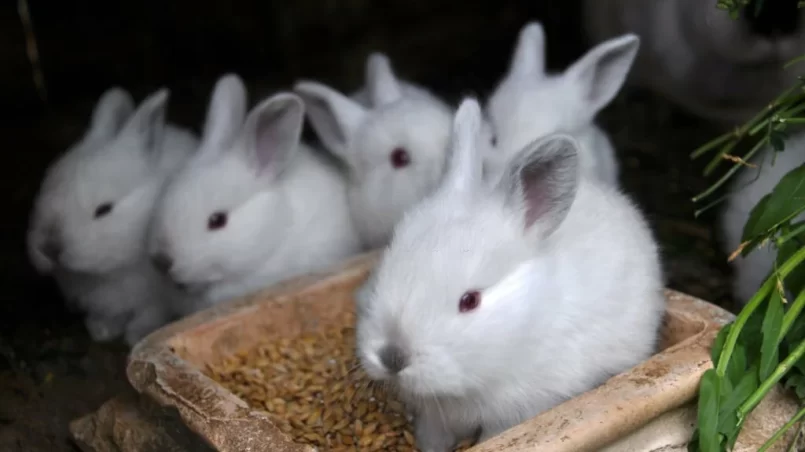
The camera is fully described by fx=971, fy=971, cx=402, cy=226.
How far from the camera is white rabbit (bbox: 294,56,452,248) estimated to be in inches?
126

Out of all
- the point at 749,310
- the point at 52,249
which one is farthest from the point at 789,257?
the point at 52,249

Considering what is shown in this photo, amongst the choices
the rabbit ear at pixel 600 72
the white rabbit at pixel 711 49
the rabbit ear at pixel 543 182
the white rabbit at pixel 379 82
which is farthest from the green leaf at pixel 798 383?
the white rabbit at pixel 379 82

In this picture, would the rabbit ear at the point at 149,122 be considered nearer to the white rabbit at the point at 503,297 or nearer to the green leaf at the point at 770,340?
the white rabbit at the point at 503,297

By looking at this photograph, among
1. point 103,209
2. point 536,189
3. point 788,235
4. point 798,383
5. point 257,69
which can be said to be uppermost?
point 536,189

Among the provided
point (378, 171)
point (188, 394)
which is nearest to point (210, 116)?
point (378, 171)

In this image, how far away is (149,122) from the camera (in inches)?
133

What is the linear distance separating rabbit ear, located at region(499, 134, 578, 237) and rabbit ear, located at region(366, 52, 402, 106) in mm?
1483

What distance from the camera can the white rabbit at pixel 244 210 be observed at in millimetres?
3043

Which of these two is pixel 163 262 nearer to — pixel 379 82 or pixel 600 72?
pixel 379 82

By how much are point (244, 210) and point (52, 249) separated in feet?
2.18

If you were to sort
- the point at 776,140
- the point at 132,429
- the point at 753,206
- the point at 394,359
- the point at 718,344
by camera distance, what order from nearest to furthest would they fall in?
the point at 394,359 < the point at 718,344 < the point at 776,140 < the point at 132,429 < the point at 753,206

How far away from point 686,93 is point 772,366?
6.84 feet

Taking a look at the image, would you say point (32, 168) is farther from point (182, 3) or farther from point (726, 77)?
point (726, 77)

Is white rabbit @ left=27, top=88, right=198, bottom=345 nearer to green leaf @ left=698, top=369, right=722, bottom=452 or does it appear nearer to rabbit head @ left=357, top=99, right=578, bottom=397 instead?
rabbit head @ left=357, top=99, right=578, bottom=397
